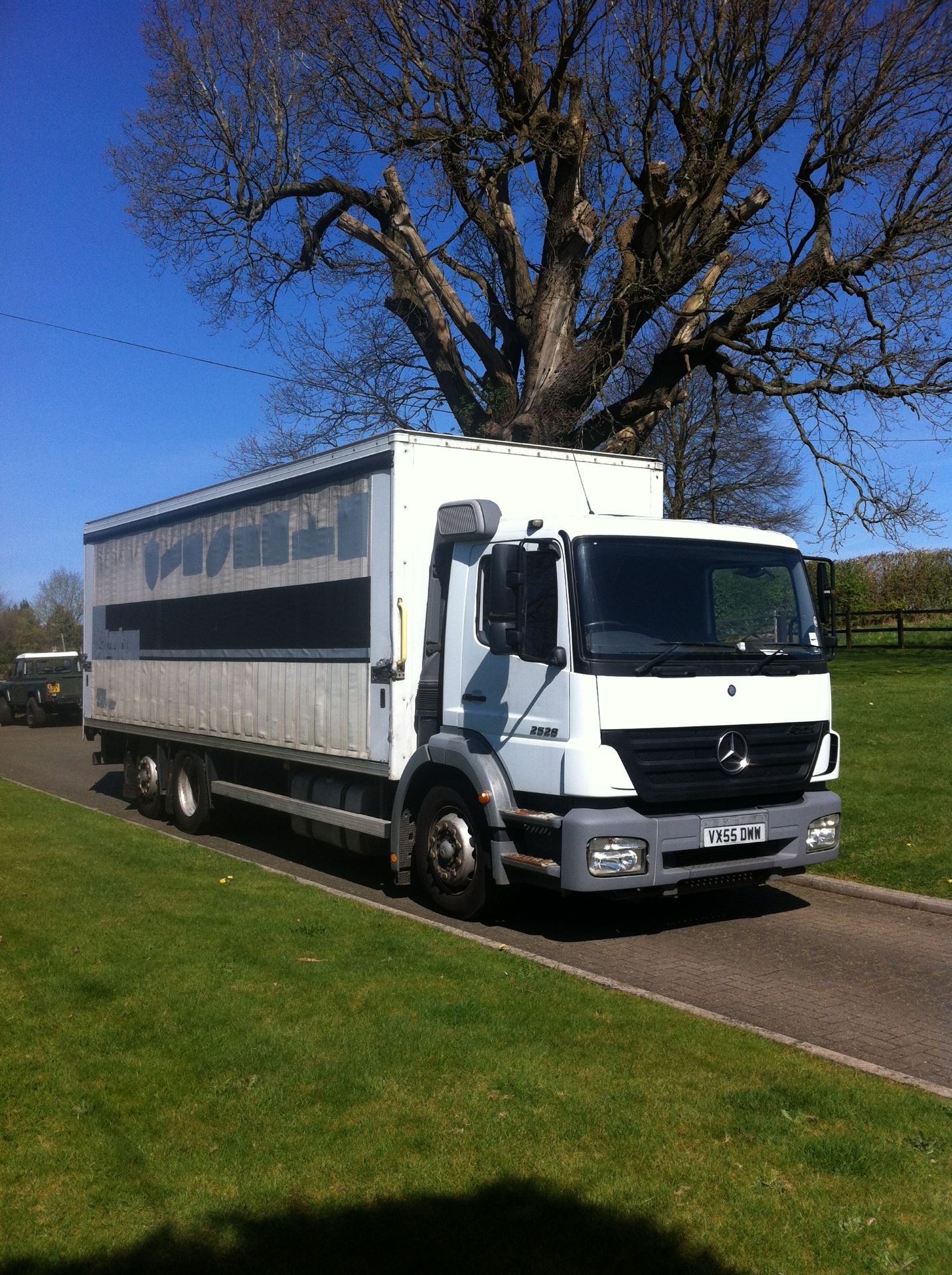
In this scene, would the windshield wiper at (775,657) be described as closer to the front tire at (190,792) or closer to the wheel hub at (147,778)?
the front tire at (190,792)

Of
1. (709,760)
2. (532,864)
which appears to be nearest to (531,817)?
(532,864)

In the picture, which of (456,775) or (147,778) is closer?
(456,775)

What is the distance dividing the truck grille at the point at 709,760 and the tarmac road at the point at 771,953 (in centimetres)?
100

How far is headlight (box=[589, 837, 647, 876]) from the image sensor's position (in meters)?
7.23

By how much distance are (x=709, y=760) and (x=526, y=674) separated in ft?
4.18

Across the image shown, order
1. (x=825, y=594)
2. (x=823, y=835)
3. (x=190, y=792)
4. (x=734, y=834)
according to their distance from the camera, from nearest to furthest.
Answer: (x=734, y=834) < (x=823, y=835) < (x=825, y=594) < (x=190, y=792)

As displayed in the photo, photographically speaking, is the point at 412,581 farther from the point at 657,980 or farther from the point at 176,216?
the point at 176,216

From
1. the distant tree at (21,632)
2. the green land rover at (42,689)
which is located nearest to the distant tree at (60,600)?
the distant tree at (21,632)

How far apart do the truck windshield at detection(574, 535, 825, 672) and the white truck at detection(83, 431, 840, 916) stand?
0.01 m

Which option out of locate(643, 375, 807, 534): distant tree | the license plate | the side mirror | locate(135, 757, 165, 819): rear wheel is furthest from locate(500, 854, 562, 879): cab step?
locate(643, 375, 807, 534): distant tree

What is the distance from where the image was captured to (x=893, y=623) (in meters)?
30.2

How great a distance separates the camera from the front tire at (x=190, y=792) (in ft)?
40.3

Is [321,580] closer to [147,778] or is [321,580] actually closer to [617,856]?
[617,856]

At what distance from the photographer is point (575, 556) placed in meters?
7.48
